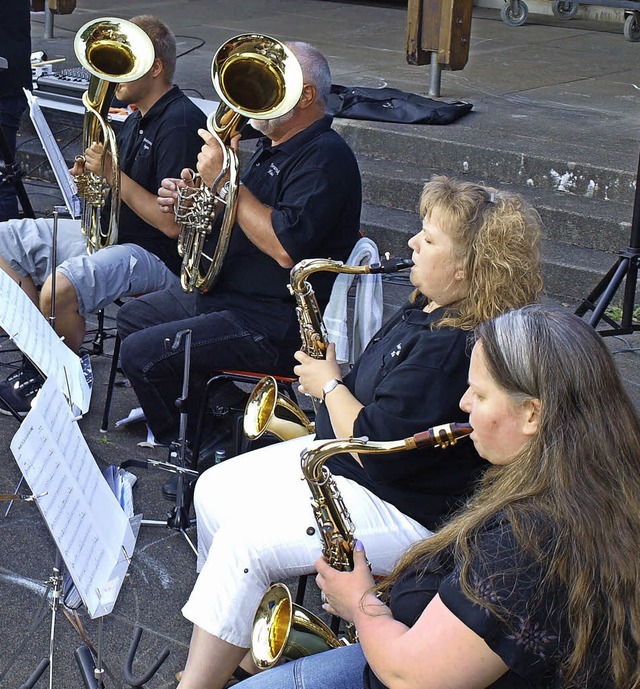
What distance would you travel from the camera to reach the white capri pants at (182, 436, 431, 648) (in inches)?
92.7

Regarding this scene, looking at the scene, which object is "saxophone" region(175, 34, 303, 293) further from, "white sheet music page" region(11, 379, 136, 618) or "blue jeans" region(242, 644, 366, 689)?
"blue jeans" region(242, 644, 366, 689)

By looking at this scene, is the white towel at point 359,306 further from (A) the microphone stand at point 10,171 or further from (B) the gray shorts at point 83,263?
(A) the microphone stand at point 10,171

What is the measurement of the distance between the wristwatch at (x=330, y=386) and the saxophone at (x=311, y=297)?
34 centimetres

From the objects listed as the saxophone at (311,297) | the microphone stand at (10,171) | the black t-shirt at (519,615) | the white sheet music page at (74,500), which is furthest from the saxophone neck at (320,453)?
the microphone stand at (10,171)

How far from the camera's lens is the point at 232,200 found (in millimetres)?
3270

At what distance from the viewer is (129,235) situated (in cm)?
414

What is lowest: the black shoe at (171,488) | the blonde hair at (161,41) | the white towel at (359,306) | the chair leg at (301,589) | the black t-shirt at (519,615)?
the black shoe at (171,488)

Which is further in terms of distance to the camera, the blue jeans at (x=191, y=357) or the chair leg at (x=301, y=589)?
the blue jeans at (x=191, y=357)

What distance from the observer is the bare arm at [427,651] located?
157 centimetres

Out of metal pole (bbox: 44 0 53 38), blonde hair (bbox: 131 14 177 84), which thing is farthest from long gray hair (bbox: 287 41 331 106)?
metal pole (bbox: 44 0 53 38)

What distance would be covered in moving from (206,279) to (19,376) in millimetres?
1077

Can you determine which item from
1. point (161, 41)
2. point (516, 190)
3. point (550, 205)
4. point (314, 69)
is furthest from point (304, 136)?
point (516, 190)

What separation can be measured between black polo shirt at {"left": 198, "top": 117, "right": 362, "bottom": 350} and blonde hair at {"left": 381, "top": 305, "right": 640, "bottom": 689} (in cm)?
154

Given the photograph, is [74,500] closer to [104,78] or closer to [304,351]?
[304,351]
